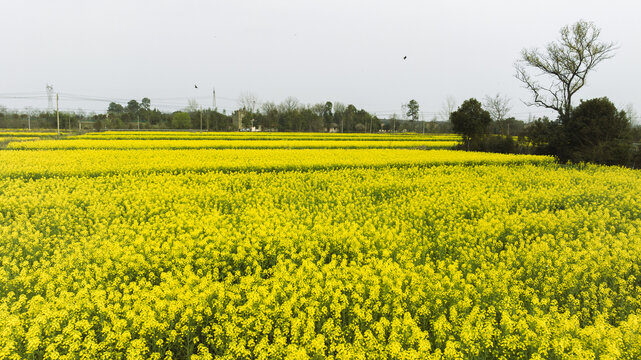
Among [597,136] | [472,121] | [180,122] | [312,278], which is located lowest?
[312,278]

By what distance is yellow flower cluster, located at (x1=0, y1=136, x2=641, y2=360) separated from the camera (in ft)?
10.6

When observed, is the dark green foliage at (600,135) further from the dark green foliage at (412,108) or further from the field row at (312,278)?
the dark green foliage at (412,108)

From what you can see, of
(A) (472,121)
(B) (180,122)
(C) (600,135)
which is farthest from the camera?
(B) (180,122)

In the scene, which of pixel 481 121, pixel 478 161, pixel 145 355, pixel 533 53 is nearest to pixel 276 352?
pixel 145 355

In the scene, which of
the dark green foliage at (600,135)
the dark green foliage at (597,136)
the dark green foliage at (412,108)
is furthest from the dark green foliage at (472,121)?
the dark green foliage at (412,108)

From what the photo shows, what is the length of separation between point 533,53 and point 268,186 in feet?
103

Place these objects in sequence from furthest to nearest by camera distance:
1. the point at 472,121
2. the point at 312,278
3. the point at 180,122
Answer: the point at 180,122 → the point at 472,121 → the point at 312,278

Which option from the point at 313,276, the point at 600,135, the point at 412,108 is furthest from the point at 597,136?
the point at 412,108

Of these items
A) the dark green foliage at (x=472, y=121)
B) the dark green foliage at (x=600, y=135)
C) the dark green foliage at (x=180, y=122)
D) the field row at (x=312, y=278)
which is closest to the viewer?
the field row at (x=312, y=278)

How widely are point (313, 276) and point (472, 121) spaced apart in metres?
28.4

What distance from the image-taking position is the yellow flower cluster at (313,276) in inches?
127

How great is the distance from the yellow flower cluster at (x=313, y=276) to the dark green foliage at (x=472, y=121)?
1895 centimetres

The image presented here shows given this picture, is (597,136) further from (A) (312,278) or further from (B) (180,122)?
(B) (180,122)

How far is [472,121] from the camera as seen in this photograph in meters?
29.1
